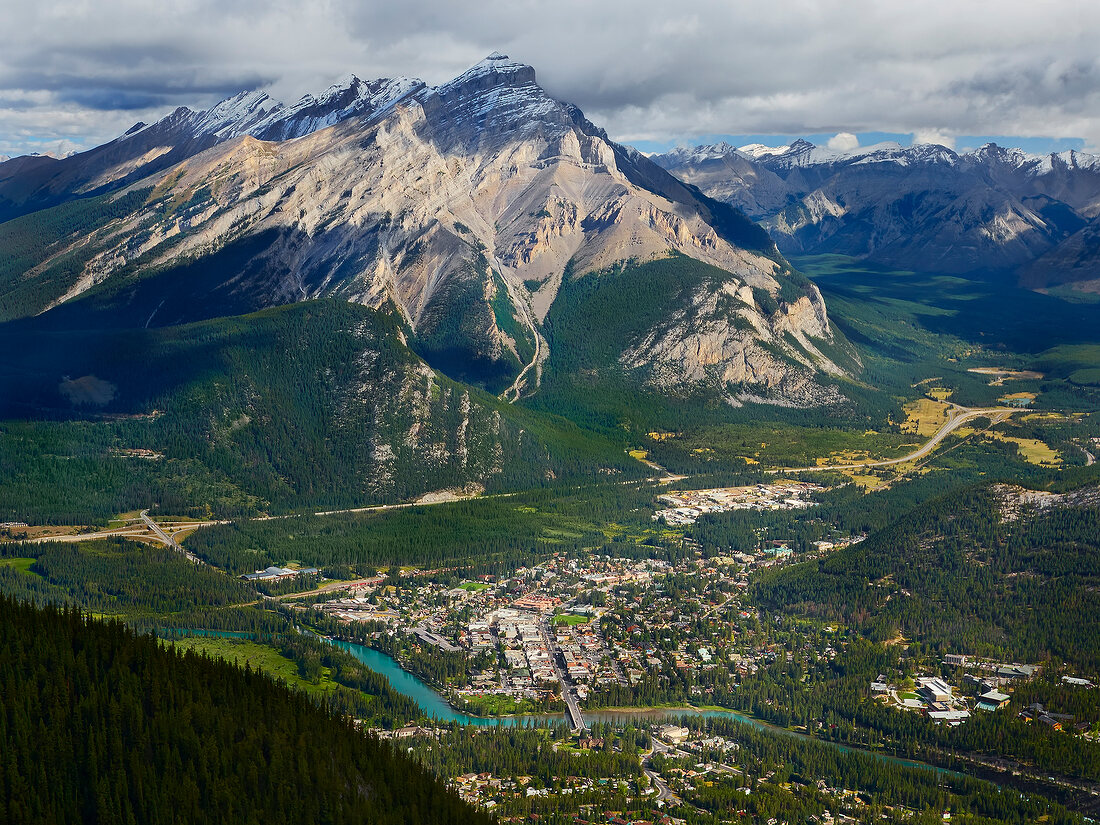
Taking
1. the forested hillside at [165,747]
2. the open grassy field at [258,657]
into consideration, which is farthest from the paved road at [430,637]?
the forested hillside at [165,747]

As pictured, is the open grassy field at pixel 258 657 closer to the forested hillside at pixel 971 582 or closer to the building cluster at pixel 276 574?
the building cluster at pixel 276 574

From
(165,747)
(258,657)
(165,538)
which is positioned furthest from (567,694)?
(165,538)

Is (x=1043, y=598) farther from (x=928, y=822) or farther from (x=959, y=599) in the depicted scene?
(x=928, y=822)

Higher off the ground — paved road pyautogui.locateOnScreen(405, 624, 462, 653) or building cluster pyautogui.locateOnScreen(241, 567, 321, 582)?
building cluster pyautogui.locateOnScreen(241, 567, 321, 582)

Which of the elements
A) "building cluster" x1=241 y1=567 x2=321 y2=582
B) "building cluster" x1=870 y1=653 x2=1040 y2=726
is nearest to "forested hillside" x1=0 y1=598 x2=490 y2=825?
"building cluster" x1=870 y1=653 x2=1040 y2=726

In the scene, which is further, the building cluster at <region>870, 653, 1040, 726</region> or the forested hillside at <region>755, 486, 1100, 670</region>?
the forested hillside at <region>755, 486, 1100, 670</region>

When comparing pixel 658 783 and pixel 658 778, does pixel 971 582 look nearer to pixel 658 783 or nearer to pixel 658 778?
pixel 658 778

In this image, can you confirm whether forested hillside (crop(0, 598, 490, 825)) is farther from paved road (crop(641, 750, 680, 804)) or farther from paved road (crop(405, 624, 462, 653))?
paved road (crop(405, 624, 462, 653))

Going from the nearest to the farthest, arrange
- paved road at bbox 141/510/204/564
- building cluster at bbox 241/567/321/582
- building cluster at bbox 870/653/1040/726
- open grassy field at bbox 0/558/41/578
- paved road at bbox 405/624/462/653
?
building cluster at bbox 870/653/1040/726
paved road at bbox 405/624/462/653
open grassy field at bbox 0/558/41/578
building cluster at bbox 241/567/321/582
paved road at bbox 141/510/204/564
